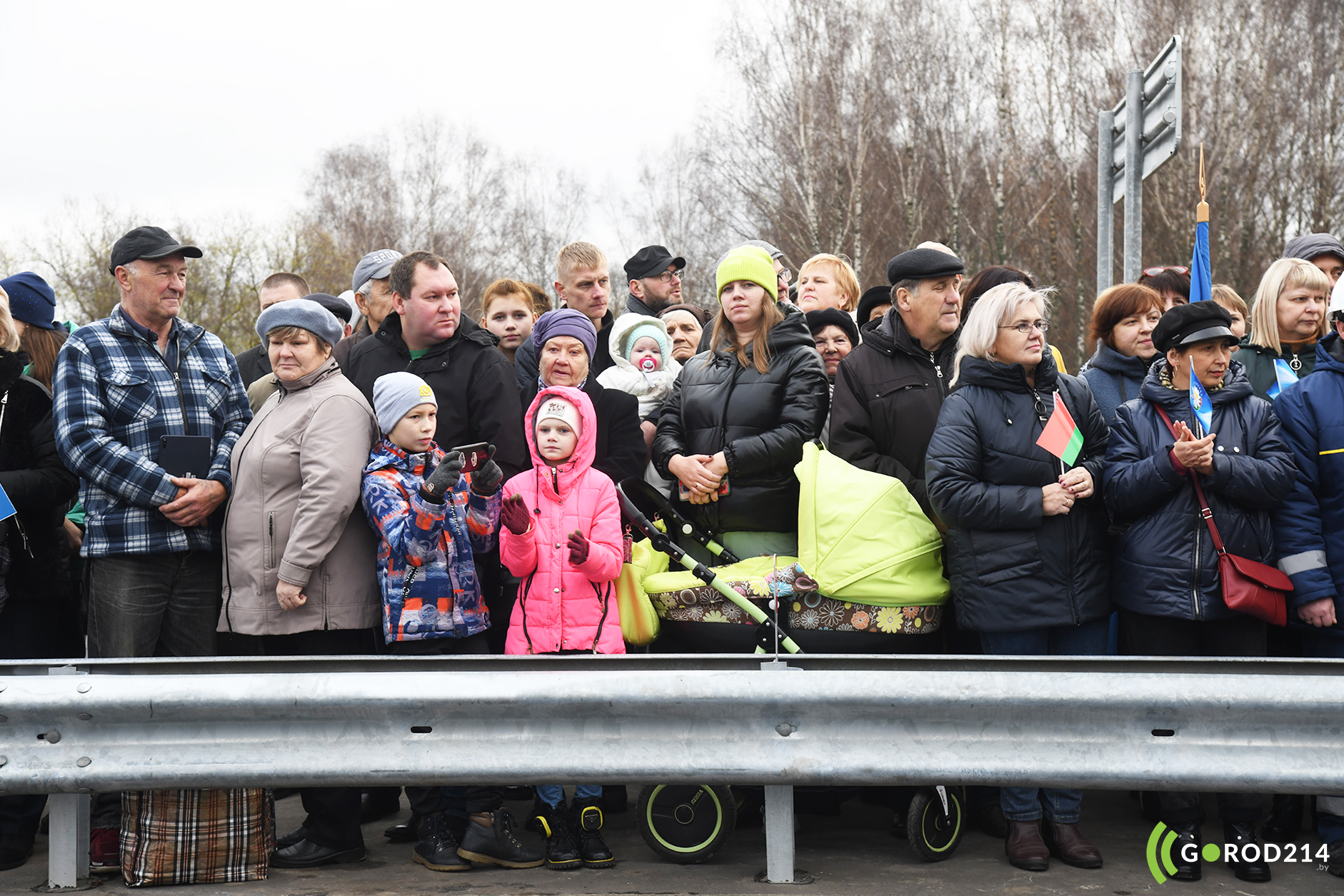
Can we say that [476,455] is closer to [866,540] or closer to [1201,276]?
[866,540]

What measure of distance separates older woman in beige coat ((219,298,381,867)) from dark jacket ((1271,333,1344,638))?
3481mm

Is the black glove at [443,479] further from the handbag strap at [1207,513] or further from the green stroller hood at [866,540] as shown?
the handbag strap at [1207,513]

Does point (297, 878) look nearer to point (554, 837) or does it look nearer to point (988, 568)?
point (554, 837)

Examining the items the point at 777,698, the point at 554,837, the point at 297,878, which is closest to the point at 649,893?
the point at 554,837

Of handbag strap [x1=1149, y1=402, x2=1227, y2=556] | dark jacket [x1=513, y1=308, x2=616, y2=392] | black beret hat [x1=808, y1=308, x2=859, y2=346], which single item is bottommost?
handbag strap [x1=1149, y1=402, x2=1227, y2=556]

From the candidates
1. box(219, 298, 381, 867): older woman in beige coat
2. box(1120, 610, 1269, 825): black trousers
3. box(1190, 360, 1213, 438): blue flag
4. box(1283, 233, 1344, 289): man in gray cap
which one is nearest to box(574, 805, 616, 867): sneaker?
box(219, 298, 381, 867): older woman in beige coat

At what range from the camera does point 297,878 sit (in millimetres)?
3762

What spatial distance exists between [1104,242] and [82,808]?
7.85m

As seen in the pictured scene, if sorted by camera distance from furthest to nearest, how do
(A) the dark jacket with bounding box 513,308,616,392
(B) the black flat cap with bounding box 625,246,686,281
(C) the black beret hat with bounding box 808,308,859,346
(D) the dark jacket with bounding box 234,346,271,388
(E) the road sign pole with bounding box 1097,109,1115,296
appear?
1. (E) the road sign pole with bounding box 1097,109,1115,296
2. (B) the black flat cap with bounding box 625,246,686,281
3. (D) the dark jacket with bounding box 234,346,271,388
4. (C) the black beret hat with bounding box 808,308,859,346
5. (A) the dark jacket with bounding box 513,308,616,392

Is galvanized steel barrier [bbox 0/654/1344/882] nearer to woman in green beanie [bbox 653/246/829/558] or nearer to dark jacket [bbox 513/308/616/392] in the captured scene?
woman in green beanie [bbox 653/246/829/558]

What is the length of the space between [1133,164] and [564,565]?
5.96 metres

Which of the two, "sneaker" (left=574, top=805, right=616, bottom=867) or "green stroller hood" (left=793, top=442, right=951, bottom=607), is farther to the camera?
"green stroller hood" (left=793, top=442, right=951, bottom=607)

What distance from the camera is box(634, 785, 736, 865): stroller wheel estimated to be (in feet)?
12.6

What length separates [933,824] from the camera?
384 centimetres
